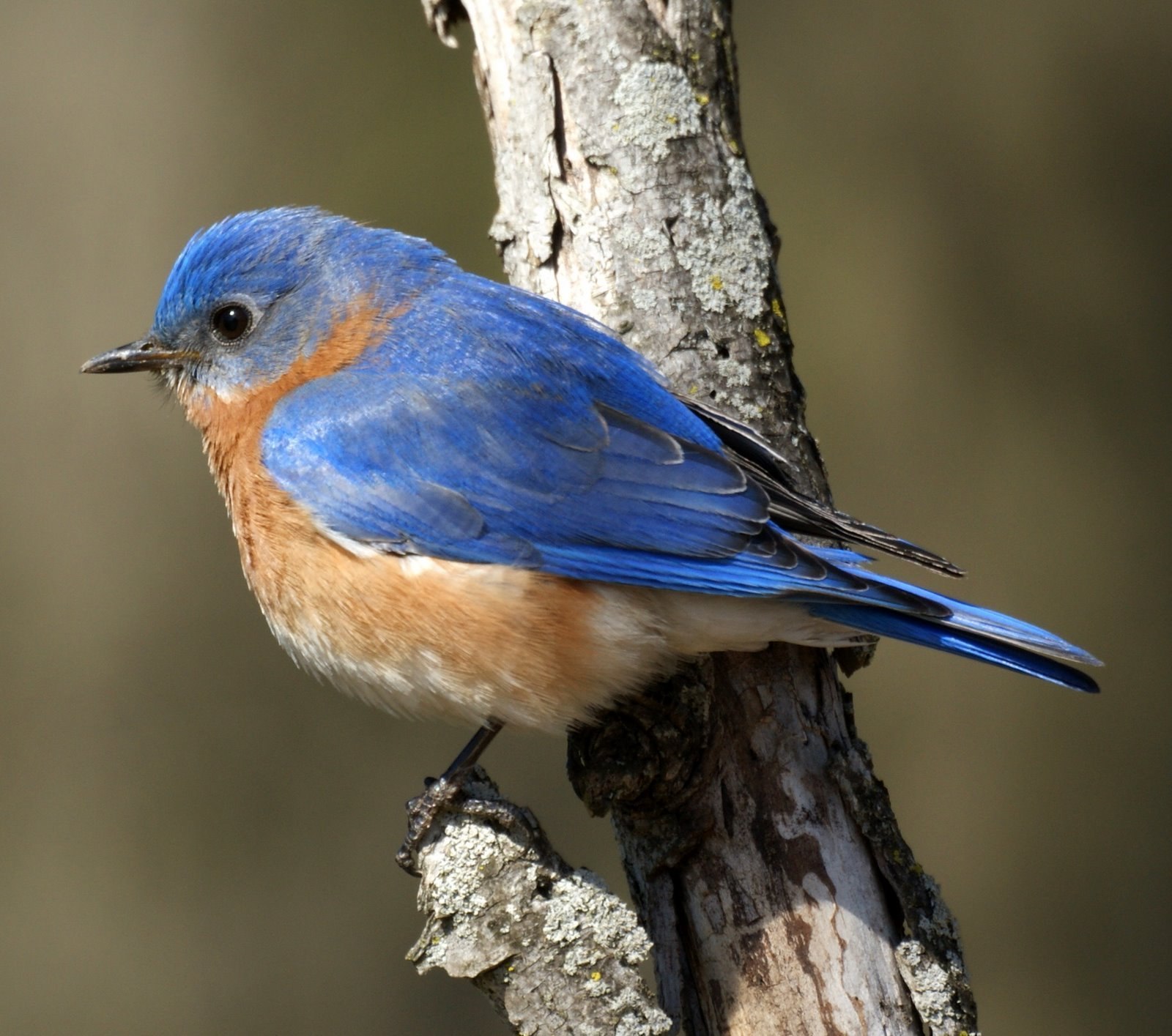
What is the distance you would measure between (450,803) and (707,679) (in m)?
0.70

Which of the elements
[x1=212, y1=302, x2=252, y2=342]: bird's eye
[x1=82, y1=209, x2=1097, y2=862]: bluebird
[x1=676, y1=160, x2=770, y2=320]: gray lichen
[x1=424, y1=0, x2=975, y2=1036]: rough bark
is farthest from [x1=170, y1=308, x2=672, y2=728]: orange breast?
[x1=676, y1=160, x2=770, y2=320]: gray lichen

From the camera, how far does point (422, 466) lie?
3275 mm

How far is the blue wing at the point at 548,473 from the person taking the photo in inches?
123

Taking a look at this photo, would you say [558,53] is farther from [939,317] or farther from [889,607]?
[939,317]

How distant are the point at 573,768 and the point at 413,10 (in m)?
4.67

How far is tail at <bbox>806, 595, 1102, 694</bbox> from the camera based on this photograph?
2.91m

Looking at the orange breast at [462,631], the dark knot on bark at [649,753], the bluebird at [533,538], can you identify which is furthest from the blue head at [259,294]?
the dark knot on bark at [649,753]

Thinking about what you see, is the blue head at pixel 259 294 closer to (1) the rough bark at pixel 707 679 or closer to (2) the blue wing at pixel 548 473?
(2) the blue wing at pixel 548 473

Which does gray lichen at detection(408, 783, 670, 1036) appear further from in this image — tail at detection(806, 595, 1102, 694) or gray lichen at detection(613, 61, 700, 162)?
gray lichen at detection(613, 61, 700, 162)

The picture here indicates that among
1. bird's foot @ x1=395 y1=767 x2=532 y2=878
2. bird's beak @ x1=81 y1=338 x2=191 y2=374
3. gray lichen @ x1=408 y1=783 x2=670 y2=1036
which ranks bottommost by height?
gray lichen @ x1=408 y1=783 x2=670 y2=1036

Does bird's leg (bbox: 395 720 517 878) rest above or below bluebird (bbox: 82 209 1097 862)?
below

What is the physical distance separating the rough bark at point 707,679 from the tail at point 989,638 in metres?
0.32

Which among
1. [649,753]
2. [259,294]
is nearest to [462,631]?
[649,753]

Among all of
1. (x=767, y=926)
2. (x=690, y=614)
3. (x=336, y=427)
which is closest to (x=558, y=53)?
(x=336, y=427)
